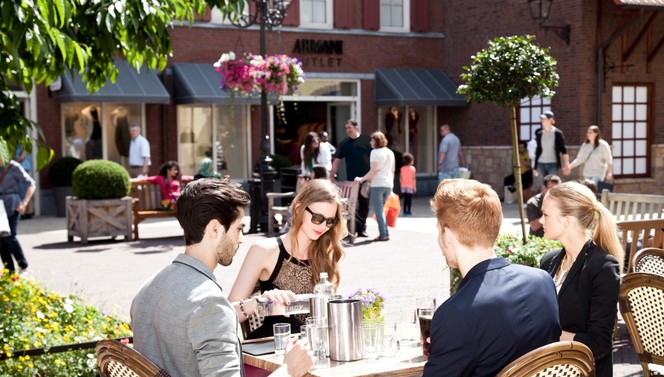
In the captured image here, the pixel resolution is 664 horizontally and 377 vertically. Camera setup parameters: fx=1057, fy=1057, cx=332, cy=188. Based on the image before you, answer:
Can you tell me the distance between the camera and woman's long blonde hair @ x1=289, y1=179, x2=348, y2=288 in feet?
17.7

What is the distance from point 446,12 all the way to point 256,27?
18.4 feet

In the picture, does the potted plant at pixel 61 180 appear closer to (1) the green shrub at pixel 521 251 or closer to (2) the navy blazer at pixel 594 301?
(1) the green shrub at pixel 521 251

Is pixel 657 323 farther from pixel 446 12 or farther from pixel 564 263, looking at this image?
pixel 446 12

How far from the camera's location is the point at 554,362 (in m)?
3.39

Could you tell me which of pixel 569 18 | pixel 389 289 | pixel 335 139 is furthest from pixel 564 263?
pixel 335 139

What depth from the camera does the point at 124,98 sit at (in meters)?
22.5

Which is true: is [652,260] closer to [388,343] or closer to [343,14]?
[388,343]

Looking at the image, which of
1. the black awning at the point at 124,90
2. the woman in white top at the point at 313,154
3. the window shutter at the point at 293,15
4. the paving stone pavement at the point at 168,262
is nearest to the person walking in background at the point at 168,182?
the paving stone pavement at the point at 168,262

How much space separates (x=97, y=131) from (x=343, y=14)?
22.9 ft

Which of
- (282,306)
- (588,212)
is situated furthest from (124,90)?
(282,306)

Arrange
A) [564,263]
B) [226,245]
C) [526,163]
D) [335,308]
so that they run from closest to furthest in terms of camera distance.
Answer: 1. [226,245]
2. [335,308]
3. [564,263]
4. [526,163]

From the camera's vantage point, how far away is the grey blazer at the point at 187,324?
3510mm

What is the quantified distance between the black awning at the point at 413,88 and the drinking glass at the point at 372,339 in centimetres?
2208

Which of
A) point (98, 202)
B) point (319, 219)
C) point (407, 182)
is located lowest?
point (407, 182)
